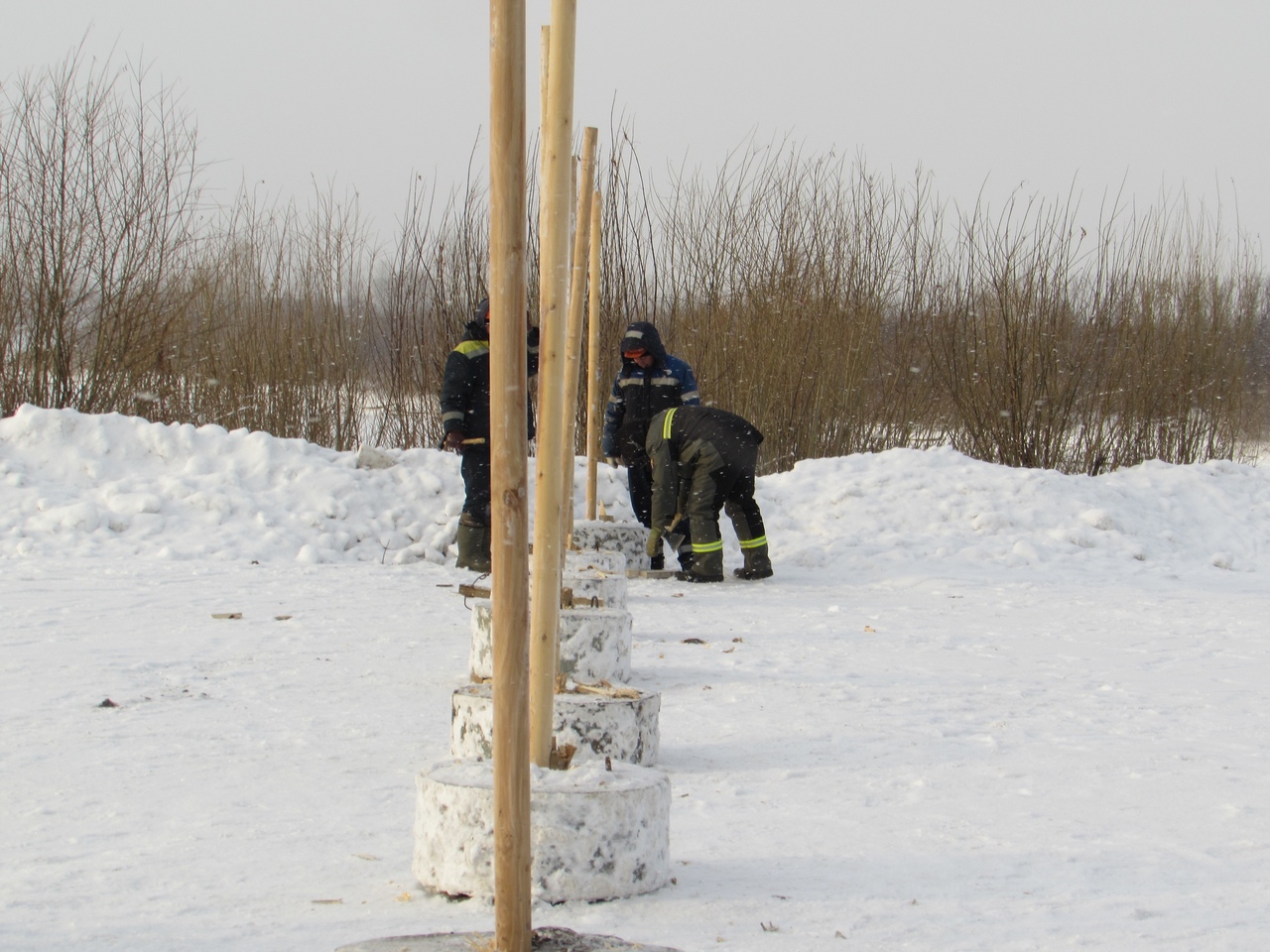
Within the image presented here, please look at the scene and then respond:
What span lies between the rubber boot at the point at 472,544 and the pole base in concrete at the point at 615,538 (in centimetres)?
66

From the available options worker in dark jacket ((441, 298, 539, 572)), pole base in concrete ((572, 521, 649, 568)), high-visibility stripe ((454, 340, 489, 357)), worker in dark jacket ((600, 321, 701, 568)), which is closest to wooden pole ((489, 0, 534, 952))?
pole base in concrete ((572, 521, 649, 568))

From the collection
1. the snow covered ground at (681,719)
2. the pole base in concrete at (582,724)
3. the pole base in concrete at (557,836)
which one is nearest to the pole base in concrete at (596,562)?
the snow covered ground at (681,719)

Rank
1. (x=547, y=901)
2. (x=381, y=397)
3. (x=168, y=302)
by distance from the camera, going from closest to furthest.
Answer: (x=547, y=901) < (x=168, y=302) < (x=381, y=397)

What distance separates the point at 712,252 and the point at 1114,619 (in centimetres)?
678

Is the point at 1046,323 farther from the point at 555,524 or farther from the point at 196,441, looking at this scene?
the point at 555,524

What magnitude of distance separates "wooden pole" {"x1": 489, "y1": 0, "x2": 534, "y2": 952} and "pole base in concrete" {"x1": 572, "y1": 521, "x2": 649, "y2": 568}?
18.0 ft

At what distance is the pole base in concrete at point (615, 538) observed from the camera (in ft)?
25.1

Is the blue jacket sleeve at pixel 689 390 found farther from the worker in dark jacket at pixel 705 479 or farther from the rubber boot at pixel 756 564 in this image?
the rubber boot at pixel 756 564

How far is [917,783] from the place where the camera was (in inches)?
140

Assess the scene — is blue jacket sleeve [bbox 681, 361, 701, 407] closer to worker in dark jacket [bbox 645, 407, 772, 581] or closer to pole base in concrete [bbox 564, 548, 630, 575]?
worker in dark jacket [bbox 645, 407, 772, 581]

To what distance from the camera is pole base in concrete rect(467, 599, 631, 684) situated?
4453 mm

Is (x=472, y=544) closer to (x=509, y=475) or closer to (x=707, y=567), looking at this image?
(x=707, y=567)

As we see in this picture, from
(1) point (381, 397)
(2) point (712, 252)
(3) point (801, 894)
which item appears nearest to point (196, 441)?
(1) point (381, 397)

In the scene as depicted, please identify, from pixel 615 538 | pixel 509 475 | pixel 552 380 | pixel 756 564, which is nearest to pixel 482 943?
pixel 509 475
